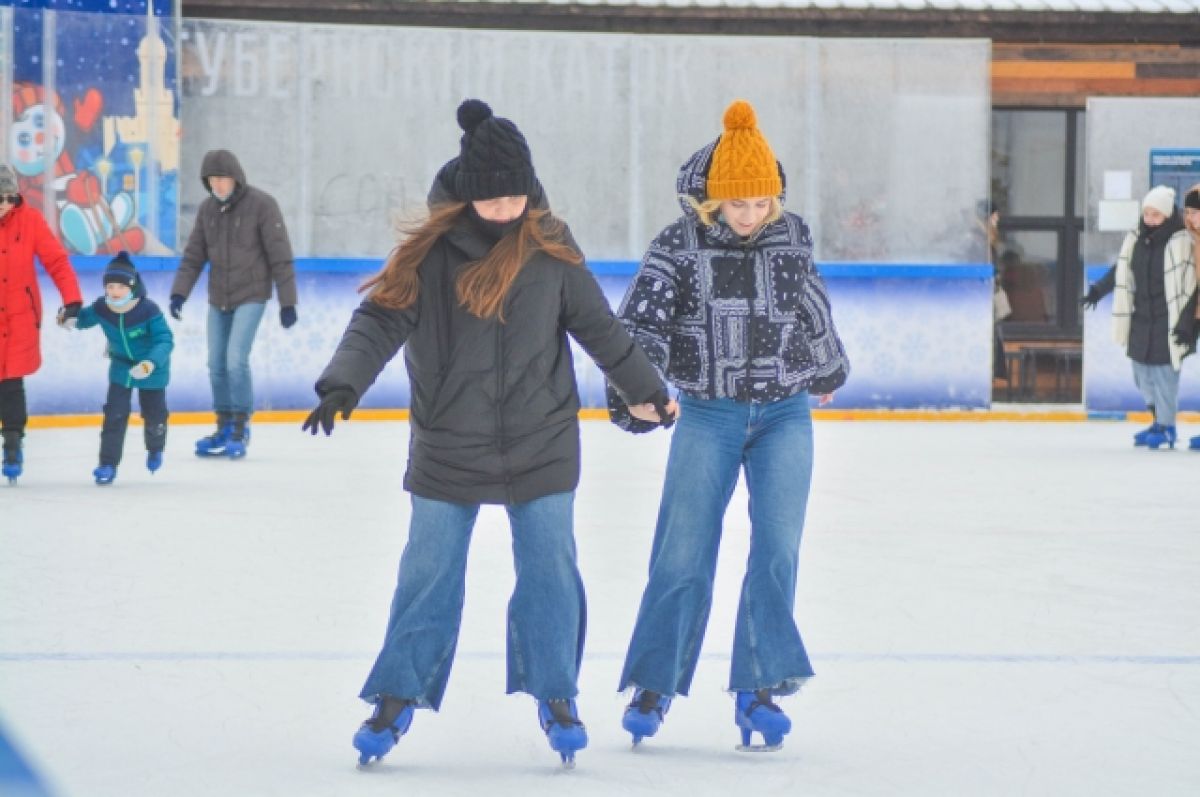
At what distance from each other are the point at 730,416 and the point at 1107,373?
1203cm

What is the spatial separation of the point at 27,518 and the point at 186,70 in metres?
7.60

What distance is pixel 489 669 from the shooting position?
5250 mm

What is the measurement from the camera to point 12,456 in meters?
9.70

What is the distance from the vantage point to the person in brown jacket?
37.6ft

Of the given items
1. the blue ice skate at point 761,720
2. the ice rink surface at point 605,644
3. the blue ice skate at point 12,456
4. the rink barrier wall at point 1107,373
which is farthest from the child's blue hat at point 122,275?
the rink barrier wall at point 1107,373

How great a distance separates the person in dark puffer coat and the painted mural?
36.1 feet

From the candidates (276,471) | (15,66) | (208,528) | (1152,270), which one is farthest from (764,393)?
(15,66)

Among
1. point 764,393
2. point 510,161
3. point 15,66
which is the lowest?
point 764,393

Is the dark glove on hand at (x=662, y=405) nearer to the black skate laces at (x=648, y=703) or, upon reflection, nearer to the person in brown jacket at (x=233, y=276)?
the black skate laces at (x=648, y=703)

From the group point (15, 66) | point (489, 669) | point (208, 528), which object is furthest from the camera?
point (15, 66)

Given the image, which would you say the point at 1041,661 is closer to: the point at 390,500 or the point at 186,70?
the point at 390,500

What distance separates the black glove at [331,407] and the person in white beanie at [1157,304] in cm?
931

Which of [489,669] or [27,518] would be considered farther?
[27,518]

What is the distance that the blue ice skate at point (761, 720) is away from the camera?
14.2ft
